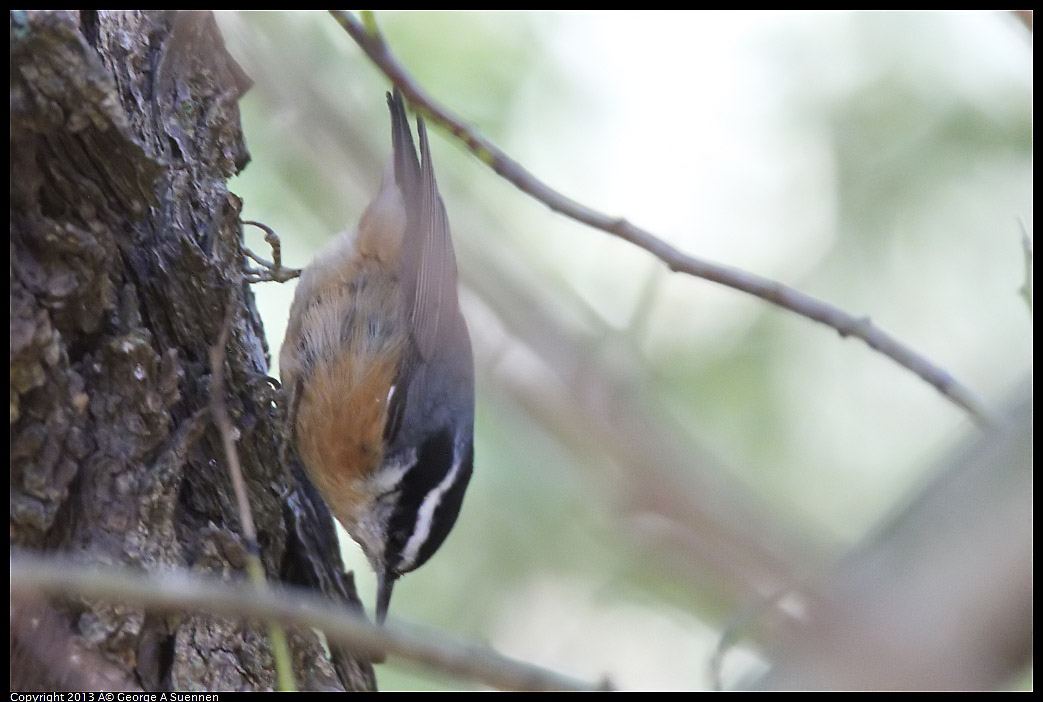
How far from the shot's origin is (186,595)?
1279mm

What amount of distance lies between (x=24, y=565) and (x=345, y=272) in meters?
2.24

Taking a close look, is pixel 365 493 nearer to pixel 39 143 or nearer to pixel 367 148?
pixel 367 148

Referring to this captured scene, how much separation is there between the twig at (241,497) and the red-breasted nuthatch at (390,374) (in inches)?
30.0

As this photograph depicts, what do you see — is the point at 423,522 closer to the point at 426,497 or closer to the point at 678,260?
the point at 426,497

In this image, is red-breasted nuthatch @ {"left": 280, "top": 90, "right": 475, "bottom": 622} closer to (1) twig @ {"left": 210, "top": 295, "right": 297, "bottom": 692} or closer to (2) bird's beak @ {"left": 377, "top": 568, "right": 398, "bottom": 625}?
(2) bird's beak @ {"left": 377, "top": 568, "right": 398, "bottom": 625}

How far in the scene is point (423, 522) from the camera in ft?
10.3

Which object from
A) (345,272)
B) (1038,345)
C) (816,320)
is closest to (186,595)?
(1038,345)

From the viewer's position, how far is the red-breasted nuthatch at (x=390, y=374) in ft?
10.6

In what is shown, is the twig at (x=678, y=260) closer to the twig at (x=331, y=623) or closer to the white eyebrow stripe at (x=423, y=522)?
the white eyebrow stripe at (x=423, y=522)

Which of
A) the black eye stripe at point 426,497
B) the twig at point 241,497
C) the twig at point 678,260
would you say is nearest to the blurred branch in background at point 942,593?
the twig at point 241,497

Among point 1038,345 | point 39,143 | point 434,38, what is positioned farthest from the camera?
point 434,38

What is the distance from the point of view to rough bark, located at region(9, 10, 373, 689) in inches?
76.8

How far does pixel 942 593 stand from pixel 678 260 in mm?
1625

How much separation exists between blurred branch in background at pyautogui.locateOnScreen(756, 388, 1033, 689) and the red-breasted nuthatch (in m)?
2.28
